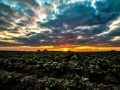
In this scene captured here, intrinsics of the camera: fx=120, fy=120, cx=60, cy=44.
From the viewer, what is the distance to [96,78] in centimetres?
1033

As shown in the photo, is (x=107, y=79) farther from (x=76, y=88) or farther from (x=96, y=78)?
(x=76, y=88)

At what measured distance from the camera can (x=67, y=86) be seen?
25.4ft

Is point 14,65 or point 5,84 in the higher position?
point 14,65

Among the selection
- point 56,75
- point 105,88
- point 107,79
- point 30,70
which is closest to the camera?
point 105,88

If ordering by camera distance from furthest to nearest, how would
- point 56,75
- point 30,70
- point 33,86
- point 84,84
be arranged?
point 30,70 < point 56,75 < point 33,86 < point 84,84

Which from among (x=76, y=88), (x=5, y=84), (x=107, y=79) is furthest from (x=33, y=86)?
(x=107, y=79)

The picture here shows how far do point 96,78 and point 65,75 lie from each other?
106 inches

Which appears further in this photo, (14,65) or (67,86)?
(14,65)

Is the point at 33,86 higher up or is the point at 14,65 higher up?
the point at 14,65

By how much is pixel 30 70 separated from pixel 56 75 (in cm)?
316

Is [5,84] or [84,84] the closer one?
[84,84]

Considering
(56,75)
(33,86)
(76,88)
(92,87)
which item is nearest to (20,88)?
(33,86)

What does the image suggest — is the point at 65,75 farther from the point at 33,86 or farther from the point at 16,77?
the point at 16,77

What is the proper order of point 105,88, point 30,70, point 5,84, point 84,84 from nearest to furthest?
point 84,84 → point 105,88 → point 5,84 → point 30,70
